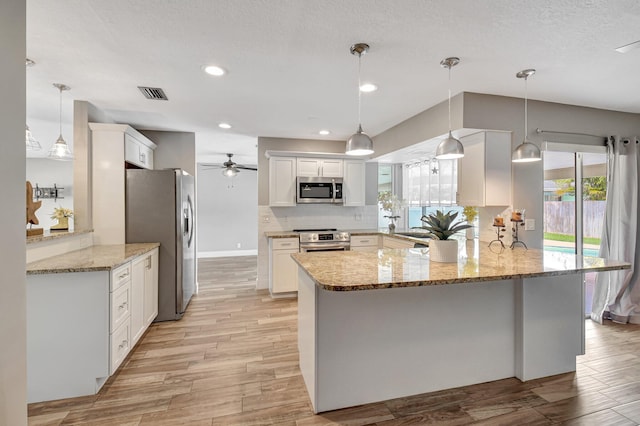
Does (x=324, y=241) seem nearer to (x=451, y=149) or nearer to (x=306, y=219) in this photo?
(x=306, y=219)

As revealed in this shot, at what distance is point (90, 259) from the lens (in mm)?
2529

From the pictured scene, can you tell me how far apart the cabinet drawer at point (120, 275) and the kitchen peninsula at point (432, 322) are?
1.45 m

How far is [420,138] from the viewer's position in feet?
11.8

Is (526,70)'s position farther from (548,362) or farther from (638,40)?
(548,362)

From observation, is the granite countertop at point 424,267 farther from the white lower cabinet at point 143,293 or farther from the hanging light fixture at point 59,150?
the hanging light fixture at point 59,150

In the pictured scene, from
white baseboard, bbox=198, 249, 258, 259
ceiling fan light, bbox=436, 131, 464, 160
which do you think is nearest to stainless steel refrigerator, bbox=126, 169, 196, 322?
ceiling fan light, bbox=436, 131, 464, 160

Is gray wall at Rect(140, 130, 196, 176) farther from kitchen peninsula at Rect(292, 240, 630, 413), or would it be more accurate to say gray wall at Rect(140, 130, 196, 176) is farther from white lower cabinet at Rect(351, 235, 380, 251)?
→ kitchen peninsula at Rect(292, 240, 630, 413)

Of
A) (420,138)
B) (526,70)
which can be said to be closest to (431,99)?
(420,138)

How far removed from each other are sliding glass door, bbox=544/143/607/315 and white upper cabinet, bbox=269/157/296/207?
11.3 ft

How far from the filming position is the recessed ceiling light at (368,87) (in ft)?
9.14

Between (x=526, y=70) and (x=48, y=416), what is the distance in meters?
4.34

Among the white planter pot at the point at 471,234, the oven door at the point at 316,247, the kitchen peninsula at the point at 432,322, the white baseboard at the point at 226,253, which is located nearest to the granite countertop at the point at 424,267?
the kitchen peninsula at the point at 432,322

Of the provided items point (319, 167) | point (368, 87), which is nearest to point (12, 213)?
point (368, 87)

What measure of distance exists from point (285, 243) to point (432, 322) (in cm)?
267
